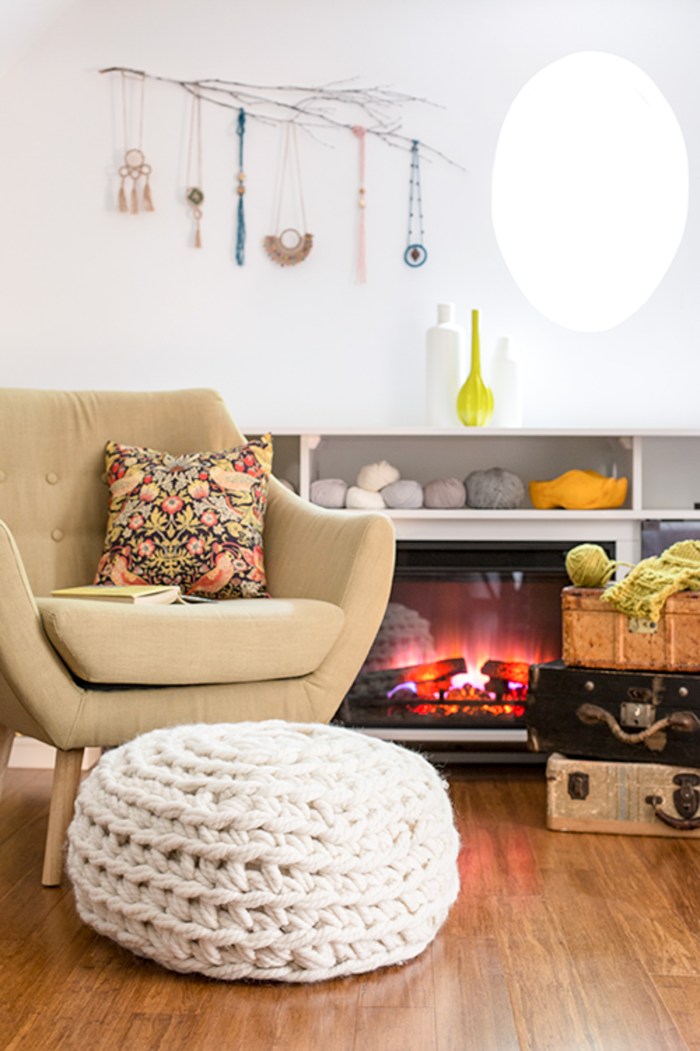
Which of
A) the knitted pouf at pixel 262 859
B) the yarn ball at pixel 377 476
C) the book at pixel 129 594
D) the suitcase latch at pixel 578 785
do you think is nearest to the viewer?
the knitted pouf at pixel 262 859

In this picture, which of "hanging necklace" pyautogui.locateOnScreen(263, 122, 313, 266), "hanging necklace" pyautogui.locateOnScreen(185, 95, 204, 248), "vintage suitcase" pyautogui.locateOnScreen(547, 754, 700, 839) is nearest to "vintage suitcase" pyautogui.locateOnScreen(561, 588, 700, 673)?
"vintage suitcase" pyautogui.locateOnScreen(547, 754, 700, 839)

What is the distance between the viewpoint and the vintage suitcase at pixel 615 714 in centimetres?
255

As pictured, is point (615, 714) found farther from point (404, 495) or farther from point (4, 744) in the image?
point (4, 744)

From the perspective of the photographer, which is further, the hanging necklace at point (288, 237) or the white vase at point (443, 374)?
the hanging necklace at point (288, 237)

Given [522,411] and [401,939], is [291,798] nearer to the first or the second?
[401,939]

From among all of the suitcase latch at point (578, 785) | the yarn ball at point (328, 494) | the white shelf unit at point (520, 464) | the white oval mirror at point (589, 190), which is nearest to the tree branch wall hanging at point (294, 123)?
the white oval mirror at point (589, 190)

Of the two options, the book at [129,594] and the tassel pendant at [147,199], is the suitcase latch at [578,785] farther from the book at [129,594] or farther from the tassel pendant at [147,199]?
the tassel pendant at [147,199]

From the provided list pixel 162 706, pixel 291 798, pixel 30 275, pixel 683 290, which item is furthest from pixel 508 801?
pixel 30 275

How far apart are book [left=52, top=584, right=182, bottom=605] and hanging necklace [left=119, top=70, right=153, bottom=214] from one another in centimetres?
156

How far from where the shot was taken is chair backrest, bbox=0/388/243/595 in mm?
2861

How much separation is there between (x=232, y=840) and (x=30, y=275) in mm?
2402

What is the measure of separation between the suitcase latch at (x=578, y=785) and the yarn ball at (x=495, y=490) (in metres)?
0.92

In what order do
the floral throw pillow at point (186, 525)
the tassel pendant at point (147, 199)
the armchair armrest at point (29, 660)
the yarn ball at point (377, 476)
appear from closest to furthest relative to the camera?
the armchair armrest at point (29, 660)
the floral throw pillow at point (186, 525)
the yarn ball at point (377, 476)
the tassel pendant at point (147, 199)

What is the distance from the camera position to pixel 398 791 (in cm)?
187
